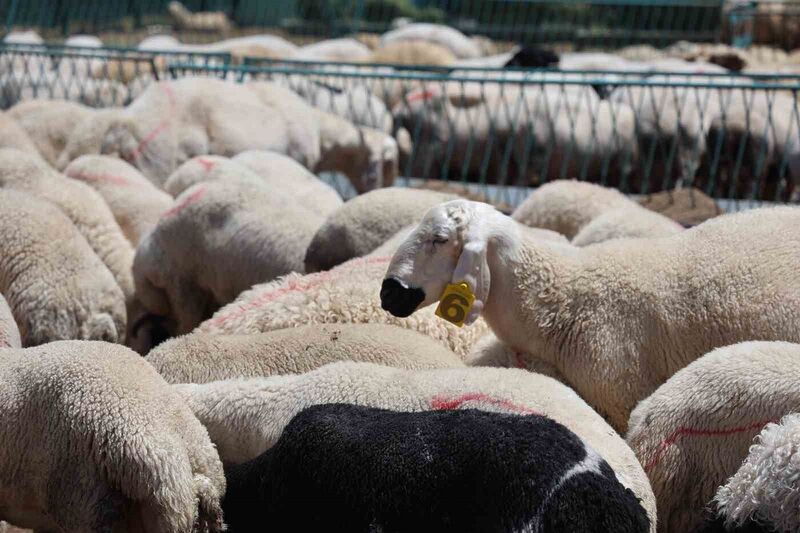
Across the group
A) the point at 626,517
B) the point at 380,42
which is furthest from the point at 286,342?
the point at 380,42

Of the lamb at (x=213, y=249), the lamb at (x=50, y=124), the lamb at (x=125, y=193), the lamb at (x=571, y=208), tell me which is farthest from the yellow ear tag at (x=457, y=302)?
the lamb at (x=50, y=124)

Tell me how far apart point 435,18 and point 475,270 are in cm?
2621

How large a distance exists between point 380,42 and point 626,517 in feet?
54.5

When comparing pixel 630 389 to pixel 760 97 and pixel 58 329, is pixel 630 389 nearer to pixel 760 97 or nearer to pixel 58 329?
pixel 58 329

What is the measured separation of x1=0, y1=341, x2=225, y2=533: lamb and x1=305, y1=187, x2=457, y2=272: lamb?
2.17m

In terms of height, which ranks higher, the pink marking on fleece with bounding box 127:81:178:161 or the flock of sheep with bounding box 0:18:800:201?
the pink marking on fleece with bounding box 127:81:178:161

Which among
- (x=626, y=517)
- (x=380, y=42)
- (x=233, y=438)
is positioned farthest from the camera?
(x=380, y=42)

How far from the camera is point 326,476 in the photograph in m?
2.86

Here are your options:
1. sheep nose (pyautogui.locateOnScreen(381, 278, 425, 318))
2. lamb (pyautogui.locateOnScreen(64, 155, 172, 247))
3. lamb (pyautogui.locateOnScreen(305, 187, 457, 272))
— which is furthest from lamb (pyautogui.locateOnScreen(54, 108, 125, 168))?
sheep nose (pyautogui.locateOnScreen(381, 278, 425, 318))

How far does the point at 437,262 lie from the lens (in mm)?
3781

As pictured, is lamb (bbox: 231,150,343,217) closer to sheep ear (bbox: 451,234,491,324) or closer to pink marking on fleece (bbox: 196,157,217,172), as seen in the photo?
pink marking on fleece (bbox: 196,157,217,172)

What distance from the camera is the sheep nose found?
375cm

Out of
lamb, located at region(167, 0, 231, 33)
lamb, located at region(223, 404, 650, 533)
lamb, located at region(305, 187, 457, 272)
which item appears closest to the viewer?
lamb, located at region(223, 404, 650, 533)

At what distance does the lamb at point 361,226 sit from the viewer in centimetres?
540
